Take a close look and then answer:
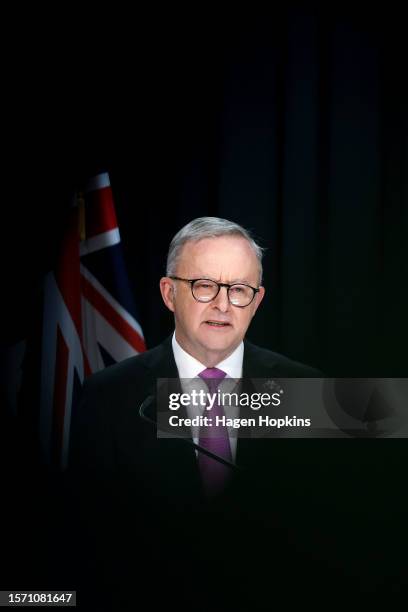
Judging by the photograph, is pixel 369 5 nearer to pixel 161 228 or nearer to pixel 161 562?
pixel 161 228

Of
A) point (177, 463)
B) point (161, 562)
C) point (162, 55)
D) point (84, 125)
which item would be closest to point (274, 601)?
point (161, 562)

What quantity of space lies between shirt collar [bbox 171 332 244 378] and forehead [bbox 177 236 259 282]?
162 millimetres

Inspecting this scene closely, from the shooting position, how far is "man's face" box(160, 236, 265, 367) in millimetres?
1197

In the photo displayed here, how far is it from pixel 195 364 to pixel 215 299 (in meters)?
0.15

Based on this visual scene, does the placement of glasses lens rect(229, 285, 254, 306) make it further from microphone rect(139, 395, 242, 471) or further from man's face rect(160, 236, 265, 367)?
microphone rect(139, 395, 242, 471)

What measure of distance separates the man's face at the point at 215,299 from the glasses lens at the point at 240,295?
0.01 metres

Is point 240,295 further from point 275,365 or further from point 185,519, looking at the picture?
point 185,519

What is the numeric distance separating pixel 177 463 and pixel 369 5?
1.31 meters

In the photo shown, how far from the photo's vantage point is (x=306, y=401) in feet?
4.04

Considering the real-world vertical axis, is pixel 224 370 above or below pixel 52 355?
below

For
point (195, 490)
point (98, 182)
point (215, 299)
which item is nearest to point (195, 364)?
point (215, 299)

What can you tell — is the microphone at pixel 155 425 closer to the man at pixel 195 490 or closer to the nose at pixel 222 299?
the man at pixel 195 490

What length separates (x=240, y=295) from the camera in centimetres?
121

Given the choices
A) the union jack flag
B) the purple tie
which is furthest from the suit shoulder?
the union jack flag
